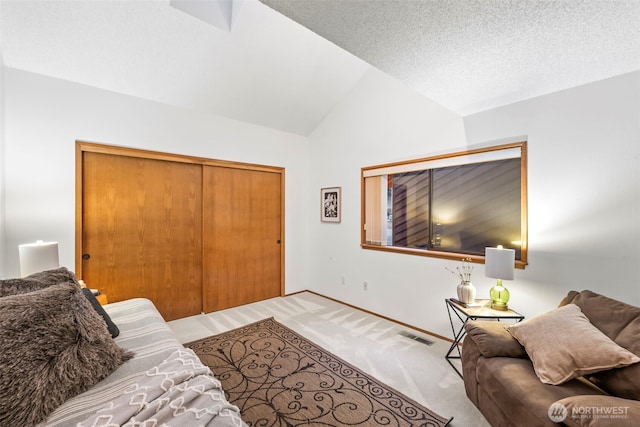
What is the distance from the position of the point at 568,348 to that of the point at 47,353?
7.94ft

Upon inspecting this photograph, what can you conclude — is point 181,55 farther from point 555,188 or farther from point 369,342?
point 555,188

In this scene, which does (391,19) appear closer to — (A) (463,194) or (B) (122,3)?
(A) (463,194)

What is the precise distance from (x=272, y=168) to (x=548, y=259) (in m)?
3.40

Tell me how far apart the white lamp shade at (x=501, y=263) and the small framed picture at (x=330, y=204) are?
2.15 metres

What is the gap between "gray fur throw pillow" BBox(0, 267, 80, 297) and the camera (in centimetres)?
127

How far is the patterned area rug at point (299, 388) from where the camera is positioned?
1.68 metres

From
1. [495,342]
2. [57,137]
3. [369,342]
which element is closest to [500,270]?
[495,342]

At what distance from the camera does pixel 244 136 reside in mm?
3693

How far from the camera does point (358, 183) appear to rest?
3.65 meters

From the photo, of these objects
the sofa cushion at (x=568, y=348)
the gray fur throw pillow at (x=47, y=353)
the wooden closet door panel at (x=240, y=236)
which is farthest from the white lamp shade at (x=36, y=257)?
the sofa cushion at (x=568, y=348)

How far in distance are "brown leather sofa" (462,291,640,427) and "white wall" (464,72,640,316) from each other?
1.41ft

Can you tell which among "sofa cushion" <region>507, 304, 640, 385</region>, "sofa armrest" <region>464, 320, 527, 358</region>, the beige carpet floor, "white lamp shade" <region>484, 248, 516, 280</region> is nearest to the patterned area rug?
the beige carpet floor

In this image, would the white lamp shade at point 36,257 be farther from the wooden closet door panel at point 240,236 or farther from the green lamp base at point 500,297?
the green lamp base at point 500,297

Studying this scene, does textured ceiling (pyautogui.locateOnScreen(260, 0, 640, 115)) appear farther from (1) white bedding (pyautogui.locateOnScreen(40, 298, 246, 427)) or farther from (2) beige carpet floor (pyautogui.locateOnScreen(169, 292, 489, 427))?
(2) beige carpet floor (pyautogui.locateOnScreen(169, 292, 489, 427))
